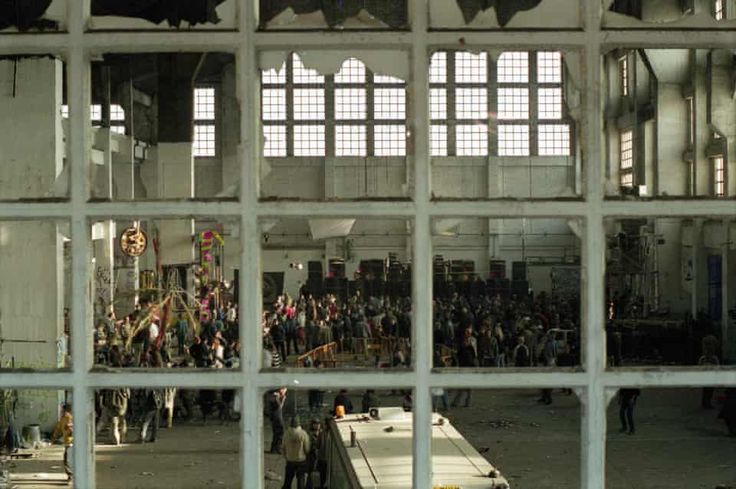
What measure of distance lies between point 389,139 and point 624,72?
932 cm

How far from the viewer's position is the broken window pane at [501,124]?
4122 centimetres

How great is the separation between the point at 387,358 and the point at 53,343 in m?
10.7

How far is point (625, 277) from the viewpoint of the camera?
36875 millimetres

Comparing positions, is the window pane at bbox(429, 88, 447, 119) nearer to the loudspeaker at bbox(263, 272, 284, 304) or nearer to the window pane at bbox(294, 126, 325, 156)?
the window pane at bbox(294, 126, 325, 156)

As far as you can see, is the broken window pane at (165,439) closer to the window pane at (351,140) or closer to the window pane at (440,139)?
the window pane at (351,140)


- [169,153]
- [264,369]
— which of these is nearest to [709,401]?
[169,153]

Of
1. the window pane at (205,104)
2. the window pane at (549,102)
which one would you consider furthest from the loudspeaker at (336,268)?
the window pane at (549,102)

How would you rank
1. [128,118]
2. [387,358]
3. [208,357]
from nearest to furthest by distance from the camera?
A: [208,357]
[387,358]
[128,118]

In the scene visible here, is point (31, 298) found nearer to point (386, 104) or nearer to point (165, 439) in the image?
point (165, 439)

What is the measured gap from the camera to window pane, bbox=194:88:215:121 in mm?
42688

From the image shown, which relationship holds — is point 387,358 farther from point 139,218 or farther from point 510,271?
point 139,218

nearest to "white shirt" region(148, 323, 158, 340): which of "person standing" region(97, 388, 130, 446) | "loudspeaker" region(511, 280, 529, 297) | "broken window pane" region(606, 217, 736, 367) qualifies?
"person standing" region(97, 388, 130, 446)

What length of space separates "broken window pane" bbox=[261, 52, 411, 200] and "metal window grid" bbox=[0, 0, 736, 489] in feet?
121

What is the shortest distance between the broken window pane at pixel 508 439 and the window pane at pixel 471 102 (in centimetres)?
1795
